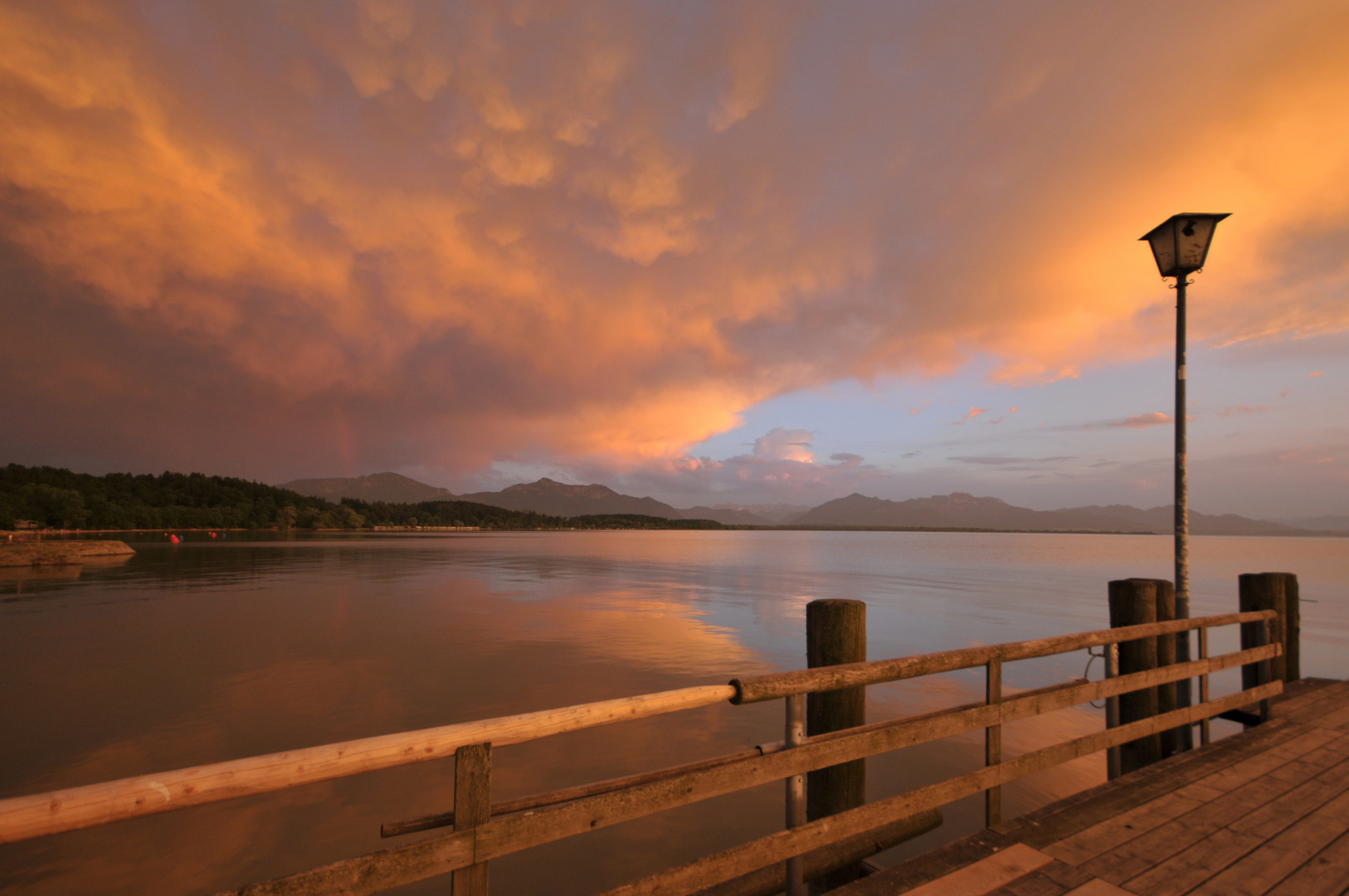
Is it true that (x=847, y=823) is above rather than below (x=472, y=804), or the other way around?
below

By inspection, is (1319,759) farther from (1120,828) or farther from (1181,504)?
(1120,828)

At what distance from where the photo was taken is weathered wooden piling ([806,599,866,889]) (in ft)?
14.6

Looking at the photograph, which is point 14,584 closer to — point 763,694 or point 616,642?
point 616,642

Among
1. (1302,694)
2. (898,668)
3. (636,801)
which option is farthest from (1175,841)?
(1302,694)

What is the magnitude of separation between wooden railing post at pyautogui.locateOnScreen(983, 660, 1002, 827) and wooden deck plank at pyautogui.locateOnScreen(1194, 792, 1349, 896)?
1110 mm

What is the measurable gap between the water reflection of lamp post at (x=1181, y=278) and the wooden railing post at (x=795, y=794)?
6.00 meters

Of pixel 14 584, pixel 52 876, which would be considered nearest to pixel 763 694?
pixel 52 876

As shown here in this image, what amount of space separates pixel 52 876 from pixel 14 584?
31.8m

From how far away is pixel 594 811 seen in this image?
269 centimetres

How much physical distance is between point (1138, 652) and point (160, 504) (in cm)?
17904

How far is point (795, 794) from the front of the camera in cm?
357

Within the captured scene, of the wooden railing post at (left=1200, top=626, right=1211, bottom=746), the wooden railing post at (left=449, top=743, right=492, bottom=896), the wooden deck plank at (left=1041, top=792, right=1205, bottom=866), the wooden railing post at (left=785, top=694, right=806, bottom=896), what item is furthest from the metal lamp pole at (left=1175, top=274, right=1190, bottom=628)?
the wooden railing post at (left=449, top=743, right=492, bottom=896)

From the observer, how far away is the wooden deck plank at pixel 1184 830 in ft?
12.7

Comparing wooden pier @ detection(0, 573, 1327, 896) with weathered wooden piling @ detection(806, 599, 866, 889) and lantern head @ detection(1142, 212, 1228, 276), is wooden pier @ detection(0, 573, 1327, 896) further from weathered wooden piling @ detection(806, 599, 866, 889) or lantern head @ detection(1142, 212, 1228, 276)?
lantern head @ detection(1142, 212, 1228, 276)
